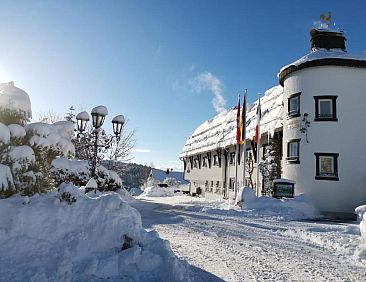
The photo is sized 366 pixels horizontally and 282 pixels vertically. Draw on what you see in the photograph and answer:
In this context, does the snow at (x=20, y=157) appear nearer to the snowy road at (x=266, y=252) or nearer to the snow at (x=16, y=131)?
the snow at (x=16, y=131)

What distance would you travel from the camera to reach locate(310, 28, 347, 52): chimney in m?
23.9

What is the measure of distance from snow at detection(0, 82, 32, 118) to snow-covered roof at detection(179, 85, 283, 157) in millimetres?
18773

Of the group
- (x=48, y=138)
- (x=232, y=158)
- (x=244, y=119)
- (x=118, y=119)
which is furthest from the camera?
(x=232, y=158)

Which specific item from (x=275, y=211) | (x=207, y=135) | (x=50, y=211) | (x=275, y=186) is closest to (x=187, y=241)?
(x=50, y=211)

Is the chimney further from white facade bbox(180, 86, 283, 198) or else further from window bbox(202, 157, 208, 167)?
window bbox(202, 157, 208, 167)

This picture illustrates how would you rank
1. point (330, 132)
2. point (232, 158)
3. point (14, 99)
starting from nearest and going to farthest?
point (14, 99) → point (330, 132) → point (232, 158)

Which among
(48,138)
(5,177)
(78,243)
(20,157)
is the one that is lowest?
(78,243)

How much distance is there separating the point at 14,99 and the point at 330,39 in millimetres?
22130

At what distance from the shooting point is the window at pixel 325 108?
20875 mm

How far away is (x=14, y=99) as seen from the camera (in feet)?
26.8

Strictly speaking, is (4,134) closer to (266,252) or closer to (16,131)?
(16,131)

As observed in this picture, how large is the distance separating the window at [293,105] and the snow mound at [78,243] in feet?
55.6

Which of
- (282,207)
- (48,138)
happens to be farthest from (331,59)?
(48,138)

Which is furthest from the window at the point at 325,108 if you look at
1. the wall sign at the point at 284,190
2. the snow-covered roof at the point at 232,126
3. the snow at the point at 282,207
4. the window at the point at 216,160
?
the window at the point at 216,160
